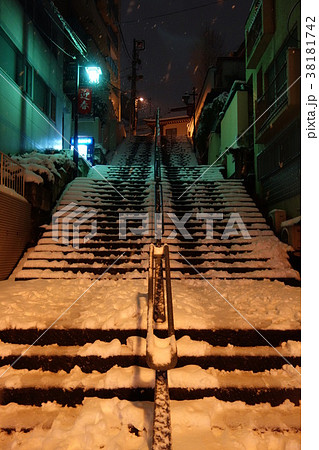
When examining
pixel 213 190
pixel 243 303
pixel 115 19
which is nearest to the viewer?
pixel 243 303

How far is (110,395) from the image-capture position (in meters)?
2.69

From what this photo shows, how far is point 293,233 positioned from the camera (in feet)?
20.0

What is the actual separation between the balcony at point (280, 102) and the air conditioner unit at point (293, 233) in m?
2.98

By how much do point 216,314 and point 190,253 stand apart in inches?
103

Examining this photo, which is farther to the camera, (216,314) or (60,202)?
(60,202)

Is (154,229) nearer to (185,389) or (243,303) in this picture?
(243,303)

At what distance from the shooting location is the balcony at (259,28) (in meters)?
9.07

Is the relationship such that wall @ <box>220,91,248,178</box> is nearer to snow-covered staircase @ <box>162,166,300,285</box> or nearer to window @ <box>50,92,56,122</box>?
snow-covered staircase @ <box>162,166,300,285</box>

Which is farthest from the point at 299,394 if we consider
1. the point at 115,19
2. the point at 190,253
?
the point at 115,19

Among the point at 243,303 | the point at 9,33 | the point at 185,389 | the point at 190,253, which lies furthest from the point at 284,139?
the point at 9,33

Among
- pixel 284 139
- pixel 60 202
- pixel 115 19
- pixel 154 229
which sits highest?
pixel 115 19

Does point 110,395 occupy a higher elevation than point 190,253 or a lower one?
lower

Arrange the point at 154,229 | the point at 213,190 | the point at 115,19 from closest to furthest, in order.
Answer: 1. the point at 154,229
2. the point at 213,190
3. the point at 115,19

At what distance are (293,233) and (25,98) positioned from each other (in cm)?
1120
